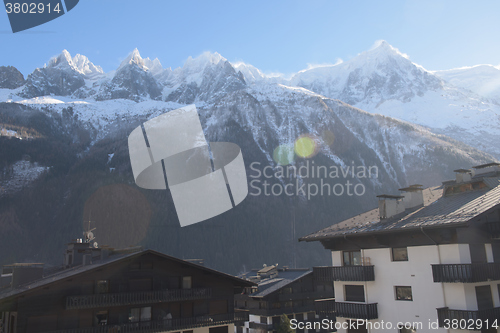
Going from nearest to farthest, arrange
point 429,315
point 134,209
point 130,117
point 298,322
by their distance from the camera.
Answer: point 429,315, point 298,322, point 134,209, point 130,117

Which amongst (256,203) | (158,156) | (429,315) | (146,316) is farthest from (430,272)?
(158,156)

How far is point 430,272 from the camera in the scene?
19.4 m

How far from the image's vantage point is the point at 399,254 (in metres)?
21.1

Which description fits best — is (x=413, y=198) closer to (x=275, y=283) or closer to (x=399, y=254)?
(x=399, y=254)

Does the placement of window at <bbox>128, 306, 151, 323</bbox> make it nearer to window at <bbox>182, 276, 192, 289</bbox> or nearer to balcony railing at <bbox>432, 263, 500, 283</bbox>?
window at <bbox>182, 276, 192, 289</bbox>

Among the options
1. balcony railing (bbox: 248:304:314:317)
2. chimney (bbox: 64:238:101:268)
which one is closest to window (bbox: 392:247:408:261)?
balcony railing (bbox: 248:304:314:317)

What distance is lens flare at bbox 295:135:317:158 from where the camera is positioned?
12938 centimetres

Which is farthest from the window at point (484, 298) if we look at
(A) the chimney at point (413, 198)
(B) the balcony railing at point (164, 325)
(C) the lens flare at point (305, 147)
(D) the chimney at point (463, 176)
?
(C) the lens flare at point (305, 147)

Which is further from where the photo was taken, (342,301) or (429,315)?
(342,301)

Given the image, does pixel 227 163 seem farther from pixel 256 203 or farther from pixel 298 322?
pixel 298 322

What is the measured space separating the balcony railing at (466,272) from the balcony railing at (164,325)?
15.7 m

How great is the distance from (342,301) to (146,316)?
12.6 meters

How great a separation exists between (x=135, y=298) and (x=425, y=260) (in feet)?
56.5

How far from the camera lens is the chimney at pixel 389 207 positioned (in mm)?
22125
